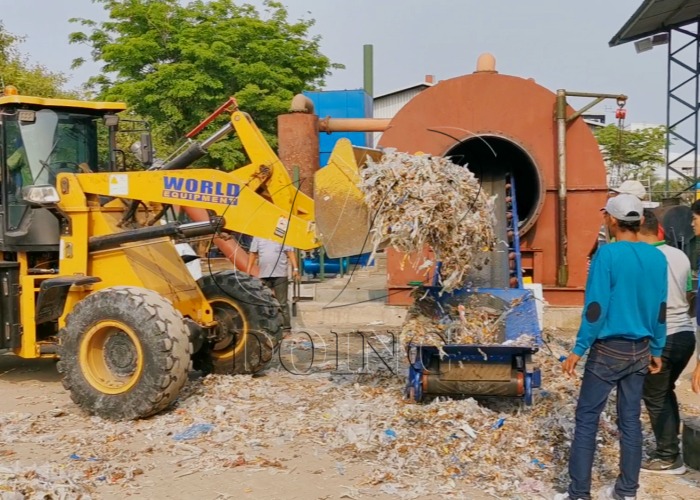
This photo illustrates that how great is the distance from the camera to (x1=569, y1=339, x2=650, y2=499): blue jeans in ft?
13.6

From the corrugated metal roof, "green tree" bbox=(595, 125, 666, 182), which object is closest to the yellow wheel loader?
the corrugated metal roof

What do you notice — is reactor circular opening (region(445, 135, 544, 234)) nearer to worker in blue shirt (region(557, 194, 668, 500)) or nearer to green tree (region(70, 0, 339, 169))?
worker in blue shirt (region(557, 194, 668, 500))

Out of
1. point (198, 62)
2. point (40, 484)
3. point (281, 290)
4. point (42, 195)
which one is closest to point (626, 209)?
point (40, 484)

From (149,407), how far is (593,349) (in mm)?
3356

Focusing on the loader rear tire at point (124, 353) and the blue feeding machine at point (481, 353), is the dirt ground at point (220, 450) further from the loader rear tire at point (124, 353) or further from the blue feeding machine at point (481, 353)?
the blue feeding machine at point (481, 353)

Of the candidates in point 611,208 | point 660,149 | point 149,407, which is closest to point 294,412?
point 149,407

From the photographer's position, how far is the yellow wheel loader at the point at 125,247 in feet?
19.1

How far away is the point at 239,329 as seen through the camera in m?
7.25

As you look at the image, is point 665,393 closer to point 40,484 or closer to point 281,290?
point 40,484

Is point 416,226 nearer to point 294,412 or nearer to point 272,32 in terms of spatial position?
point 294,412

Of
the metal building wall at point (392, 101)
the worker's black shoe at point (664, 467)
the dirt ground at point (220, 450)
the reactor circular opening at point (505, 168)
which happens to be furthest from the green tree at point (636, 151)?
the worker's black shoe at point (664, 467)

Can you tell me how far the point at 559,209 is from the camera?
9.57m

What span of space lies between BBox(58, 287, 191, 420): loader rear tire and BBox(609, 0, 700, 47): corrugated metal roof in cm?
1008

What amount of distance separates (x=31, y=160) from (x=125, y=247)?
134cm
